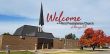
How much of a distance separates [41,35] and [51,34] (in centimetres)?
907

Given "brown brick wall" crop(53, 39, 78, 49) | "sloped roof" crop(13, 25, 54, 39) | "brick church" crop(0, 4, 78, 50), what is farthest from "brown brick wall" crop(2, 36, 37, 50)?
"brown brick wall" crop(53, 39, 78, 49)

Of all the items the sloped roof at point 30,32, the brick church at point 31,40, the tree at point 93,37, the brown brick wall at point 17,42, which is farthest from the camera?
the sloped roof at point 30,32

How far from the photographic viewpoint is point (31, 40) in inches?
3034

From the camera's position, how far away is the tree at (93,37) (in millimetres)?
73125

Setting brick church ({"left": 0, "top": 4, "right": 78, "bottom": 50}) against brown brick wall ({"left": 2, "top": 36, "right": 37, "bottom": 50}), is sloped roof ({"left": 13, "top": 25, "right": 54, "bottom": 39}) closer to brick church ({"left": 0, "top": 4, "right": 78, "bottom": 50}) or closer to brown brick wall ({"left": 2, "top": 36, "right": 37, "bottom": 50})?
brick church ({"left": 0, "top": 4, "right": 78, "bottom": 50})

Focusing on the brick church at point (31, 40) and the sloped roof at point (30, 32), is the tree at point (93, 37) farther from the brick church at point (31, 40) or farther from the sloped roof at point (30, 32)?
the sloped roof at point (30, 32)

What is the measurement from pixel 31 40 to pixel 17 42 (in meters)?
5.20

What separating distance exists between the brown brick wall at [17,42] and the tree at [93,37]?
568 inches

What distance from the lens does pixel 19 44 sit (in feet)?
242

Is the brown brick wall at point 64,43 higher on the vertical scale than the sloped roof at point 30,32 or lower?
lower

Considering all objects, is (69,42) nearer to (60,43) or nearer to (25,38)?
(60,43)

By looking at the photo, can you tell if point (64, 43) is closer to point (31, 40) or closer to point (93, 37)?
point (31, 40)

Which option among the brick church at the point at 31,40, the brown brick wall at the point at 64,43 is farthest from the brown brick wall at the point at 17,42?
the brown brick wall at the point at 64,43

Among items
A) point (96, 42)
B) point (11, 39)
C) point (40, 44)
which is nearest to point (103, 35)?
point (96, 42)
